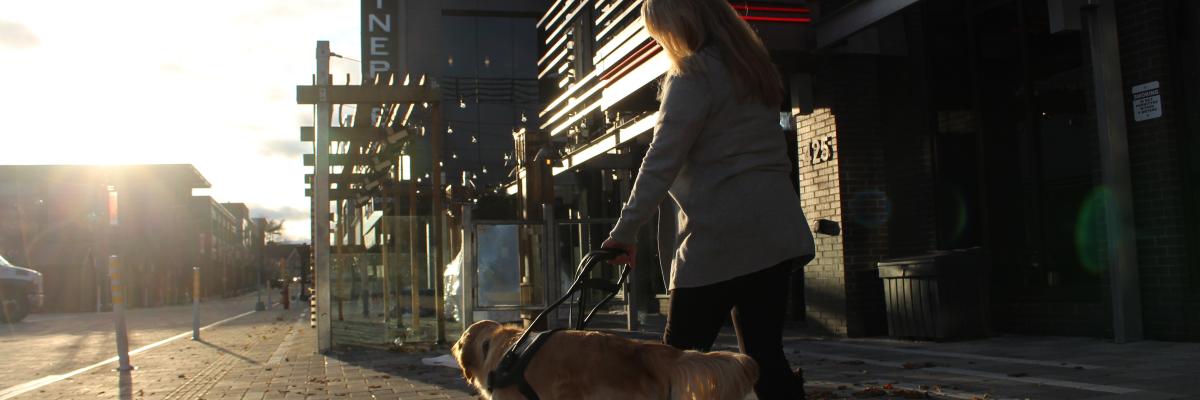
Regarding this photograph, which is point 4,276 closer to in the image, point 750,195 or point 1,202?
point 750,195

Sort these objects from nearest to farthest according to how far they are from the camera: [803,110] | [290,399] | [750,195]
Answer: [750,195] → [290,399] → [803,110]

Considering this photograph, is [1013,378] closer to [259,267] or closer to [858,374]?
[858,374]

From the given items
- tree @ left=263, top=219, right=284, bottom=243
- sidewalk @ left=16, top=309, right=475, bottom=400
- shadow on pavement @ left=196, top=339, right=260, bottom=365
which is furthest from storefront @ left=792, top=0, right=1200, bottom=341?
tree @ left=263, top=219, right=284, bottom=243

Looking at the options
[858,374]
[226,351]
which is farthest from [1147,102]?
[226,351]

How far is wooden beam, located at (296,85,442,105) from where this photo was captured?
37.9 ft

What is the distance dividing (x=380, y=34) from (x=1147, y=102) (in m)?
30.4

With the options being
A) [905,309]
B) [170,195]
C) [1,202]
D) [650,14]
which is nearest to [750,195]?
[650,14]

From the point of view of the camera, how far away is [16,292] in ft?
87.5

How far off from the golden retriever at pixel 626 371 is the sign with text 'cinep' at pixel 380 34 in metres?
33.8

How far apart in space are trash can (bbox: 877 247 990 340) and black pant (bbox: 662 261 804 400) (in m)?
7.04

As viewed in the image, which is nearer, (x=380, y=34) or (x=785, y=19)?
(x=785, y=19)

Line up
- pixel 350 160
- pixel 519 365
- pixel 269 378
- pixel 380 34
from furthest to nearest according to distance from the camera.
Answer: pixel 380 34 → pixel 350 160 → pixel 269 378 → pixel 519 365

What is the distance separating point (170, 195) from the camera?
7681 cm

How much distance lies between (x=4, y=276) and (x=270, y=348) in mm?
16295
